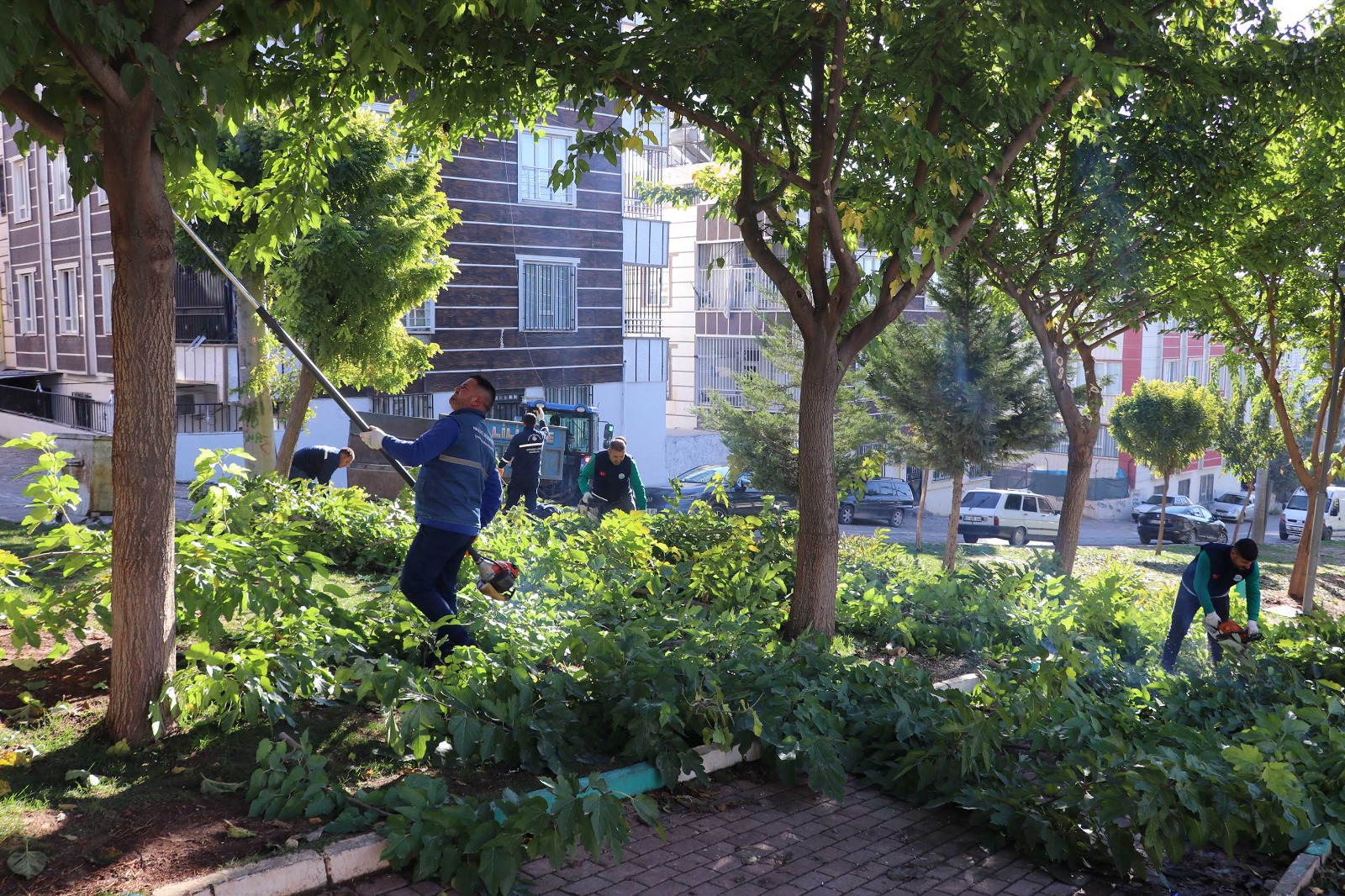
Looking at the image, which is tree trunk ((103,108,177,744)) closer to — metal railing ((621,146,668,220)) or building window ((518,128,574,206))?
building window ((518,128,574,206))

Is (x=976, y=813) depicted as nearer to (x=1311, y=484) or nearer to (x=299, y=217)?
(x=299, y=217)

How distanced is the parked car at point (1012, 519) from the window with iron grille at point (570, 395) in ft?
34.9

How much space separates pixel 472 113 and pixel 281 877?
5.27 metres

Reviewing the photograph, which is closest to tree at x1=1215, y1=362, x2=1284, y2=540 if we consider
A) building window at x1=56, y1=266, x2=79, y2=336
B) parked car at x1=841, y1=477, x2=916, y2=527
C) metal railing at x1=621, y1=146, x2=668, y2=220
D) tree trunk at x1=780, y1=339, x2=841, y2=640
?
parked car at x1=841, y1=477, x2=916, y2=527

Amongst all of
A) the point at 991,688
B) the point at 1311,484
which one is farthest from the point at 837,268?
the point at 1311,484

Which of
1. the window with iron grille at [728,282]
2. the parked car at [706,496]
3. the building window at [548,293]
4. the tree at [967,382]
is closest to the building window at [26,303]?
the building window at [548,293]

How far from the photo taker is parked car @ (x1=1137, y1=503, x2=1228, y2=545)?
32.6 meters

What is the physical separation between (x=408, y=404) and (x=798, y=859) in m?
22.5

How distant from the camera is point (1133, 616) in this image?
9594 mm

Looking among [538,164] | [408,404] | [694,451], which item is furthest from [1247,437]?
[408,404]

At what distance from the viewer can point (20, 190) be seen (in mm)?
27453

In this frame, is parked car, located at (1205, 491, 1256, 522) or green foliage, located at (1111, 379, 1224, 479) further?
parked car, located at (1205, 491, 1256, 522)

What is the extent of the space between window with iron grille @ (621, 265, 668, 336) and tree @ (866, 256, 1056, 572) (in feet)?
42.0

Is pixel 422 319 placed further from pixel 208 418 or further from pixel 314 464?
pixel 314 464
